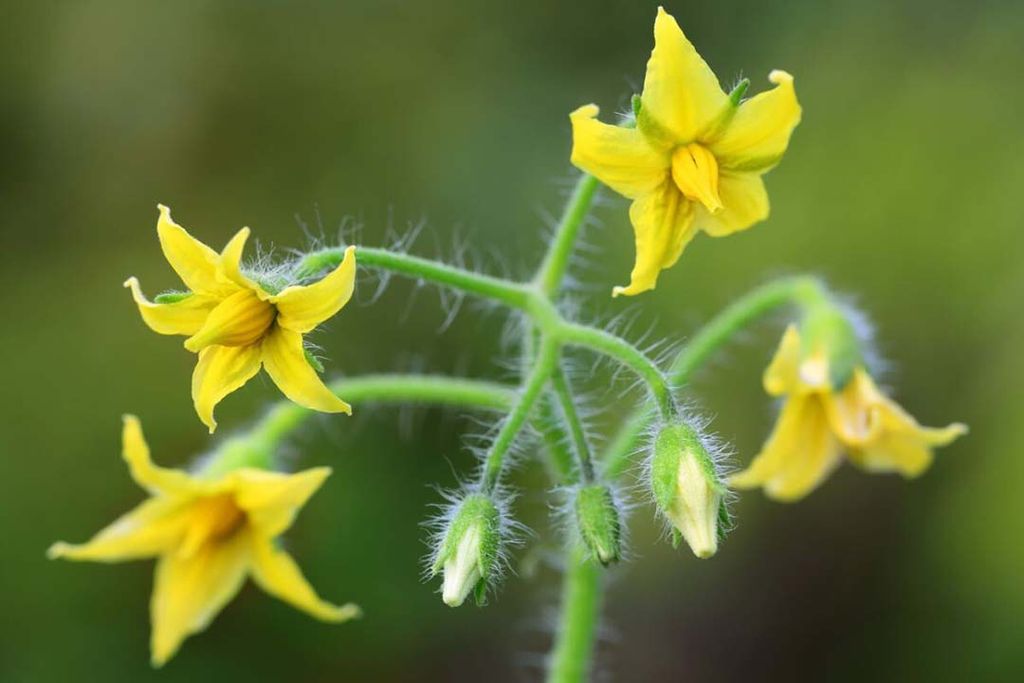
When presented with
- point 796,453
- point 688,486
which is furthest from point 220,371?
point 796,453

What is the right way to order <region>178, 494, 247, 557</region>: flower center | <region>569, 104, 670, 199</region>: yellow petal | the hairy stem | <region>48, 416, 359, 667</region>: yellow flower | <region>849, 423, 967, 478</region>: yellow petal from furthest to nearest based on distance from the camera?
<region>849, 423, 967, 478</region>: yellow petal < the hairy stem < <region>178, 494, 247, 557</region>: flower center < <region>48, 416, 359, 667</region>: yellow flower < <region>569, 104, 670, 199</region>: yellow petal

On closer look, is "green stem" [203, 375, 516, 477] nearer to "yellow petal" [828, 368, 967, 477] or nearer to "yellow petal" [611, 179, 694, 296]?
"yellow petal" [611, 179, 694, 296]

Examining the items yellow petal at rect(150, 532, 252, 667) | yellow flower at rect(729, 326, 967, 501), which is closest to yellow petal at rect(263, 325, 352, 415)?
yellow petal at rect(150, 532, 252, 667)

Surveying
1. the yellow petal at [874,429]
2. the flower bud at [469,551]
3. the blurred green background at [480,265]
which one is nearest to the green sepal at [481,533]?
the flower bud at [469,551]

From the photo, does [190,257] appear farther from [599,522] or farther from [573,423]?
[599,522]

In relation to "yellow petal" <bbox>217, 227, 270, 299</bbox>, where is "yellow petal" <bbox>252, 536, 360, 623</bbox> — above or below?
below

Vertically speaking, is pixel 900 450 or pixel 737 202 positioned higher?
pixel 737 202

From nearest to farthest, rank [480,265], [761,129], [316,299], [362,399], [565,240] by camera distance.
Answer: [316,299]
[761,129]
[565,240]
[362,399]
[480,265]
